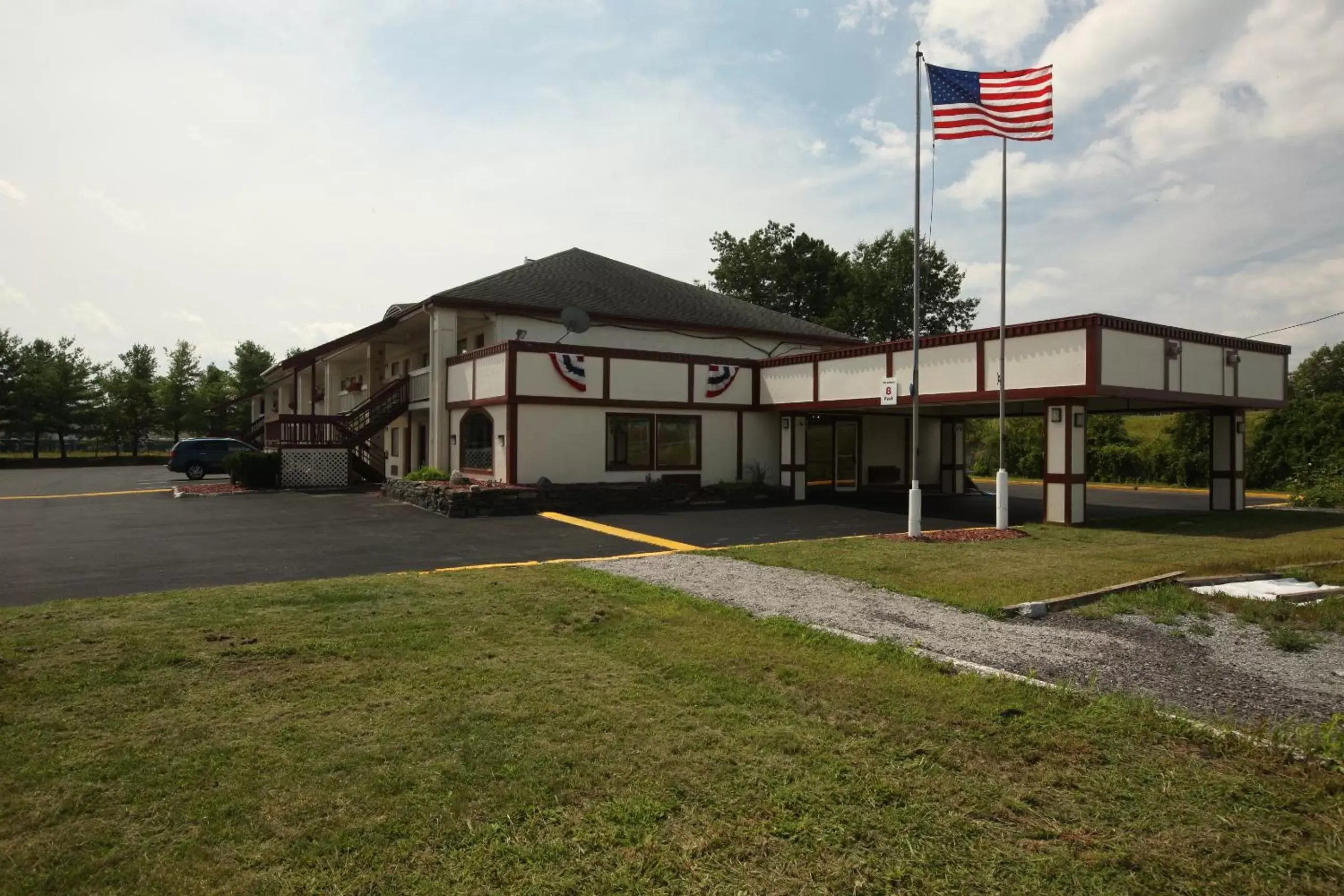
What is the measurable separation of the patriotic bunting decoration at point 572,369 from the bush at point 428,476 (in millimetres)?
4418

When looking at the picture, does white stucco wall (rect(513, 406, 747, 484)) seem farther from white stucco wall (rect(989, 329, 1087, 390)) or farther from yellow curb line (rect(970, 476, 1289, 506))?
yellow curb line (rect(970, 476, 1289, 506))

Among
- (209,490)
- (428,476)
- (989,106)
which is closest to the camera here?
(989,106)

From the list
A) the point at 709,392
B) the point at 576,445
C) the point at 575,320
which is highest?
the point at 575,320

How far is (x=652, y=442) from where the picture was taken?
2252 cm

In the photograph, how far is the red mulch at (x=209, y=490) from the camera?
23.4m

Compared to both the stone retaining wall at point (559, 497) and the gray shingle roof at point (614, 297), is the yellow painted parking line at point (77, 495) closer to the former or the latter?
the stone retaining wall at point (559, 497)

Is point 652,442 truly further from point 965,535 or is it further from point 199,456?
point 199,456

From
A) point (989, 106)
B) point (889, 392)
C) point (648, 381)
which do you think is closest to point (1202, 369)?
point (889, 392)

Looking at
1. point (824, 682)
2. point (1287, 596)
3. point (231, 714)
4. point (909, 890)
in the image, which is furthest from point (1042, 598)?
point (231, 714)

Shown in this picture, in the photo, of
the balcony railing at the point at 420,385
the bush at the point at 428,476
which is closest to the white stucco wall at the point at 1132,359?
the bush at the point at 428,476

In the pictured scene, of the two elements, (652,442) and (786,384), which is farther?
(786,384)

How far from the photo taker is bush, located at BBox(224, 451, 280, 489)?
2455 centimetres

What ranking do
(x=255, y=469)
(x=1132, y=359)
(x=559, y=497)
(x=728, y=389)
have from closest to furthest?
(x=1132, y=359) → (x=559, y=497) → (x=728, y=389) → (x=255, y=469)

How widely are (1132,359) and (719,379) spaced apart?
35.8ft
